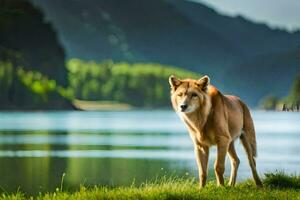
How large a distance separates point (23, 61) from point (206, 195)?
180 meters

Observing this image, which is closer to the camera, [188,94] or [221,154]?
[188,94]

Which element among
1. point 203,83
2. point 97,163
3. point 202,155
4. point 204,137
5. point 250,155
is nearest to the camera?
point 203,83

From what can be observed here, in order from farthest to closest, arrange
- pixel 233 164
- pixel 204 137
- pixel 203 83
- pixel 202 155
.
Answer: pixel 233 164 → pixel 202 155 → pixel 204 137 → pixel 203 83

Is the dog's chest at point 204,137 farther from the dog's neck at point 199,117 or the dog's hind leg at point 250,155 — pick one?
the dog's hind leg at point 250,155

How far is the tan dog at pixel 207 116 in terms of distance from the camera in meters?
14.6

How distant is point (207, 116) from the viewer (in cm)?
1516

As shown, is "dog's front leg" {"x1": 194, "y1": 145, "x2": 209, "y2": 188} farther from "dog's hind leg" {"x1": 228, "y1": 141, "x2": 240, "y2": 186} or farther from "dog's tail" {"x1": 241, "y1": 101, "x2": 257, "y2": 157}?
"dog's tail" {"x1": 241, "y1": 101, "x2": 257, "y2": 157}

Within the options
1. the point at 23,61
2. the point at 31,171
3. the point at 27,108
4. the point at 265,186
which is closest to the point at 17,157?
the point at 31,171

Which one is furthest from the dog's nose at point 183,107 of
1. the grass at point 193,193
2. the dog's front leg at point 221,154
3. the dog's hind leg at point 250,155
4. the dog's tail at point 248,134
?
the dog's hind leg at point 250,155

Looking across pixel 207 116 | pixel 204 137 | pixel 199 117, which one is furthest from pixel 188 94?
pixel 204 137

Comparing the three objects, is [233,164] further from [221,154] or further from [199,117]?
[199,117]

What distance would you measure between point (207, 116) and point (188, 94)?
2.87 ft

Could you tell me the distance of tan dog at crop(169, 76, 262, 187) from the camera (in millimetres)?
14609

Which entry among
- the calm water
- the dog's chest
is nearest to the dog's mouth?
the dog's chest
